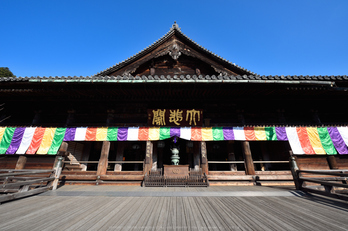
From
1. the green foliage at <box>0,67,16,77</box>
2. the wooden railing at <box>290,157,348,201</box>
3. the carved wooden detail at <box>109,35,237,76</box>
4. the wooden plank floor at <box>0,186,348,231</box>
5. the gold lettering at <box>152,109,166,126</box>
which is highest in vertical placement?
the green foliage at <box>0,67,16,77</box>

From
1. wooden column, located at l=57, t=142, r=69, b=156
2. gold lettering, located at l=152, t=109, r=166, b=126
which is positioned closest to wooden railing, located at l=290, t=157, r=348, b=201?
gold lettering, located at l=152, t=109, r=166, b=126

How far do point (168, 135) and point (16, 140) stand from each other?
375 inches

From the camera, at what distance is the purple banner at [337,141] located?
7.82 metres

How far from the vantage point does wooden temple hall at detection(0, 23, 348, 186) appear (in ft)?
23.0

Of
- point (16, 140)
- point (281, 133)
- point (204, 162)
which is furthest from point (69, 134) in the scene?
point (281, 133)

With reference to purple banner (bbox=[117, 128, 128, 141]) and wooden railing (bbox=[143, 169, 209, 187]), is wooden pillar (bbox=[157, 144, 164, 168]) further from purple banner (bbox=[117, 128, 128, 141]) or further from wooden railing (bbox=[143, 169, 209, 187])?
purple banner (bbox=[117, 128, 128, 141])

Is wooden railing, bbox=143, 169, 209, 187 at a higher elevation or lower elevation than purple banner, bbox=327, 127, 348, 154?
lower

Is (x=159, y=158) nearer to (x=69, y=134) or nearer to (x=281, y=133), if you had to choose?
(x=69, y=134)

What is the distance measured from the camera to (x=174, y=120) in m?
8.77

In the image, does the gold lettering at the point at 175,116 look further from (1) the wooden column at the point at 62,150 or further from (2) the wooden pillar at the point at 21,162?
(2) the wooden pillar at the point at 21,162

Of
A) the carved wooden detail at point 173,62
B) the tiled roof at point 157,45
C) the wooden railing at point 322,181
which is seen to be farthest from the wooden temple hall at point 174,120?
the carved wooden detail at point 173,62

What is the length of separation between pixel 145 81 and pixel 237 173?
7.48m

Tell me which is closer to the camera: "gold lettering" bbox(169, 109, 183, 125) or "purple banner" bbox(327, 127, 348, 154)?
"purple banner" bbox(327, 127, 348, 154)

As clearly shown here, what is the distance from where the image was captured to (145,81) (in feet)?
22.1
